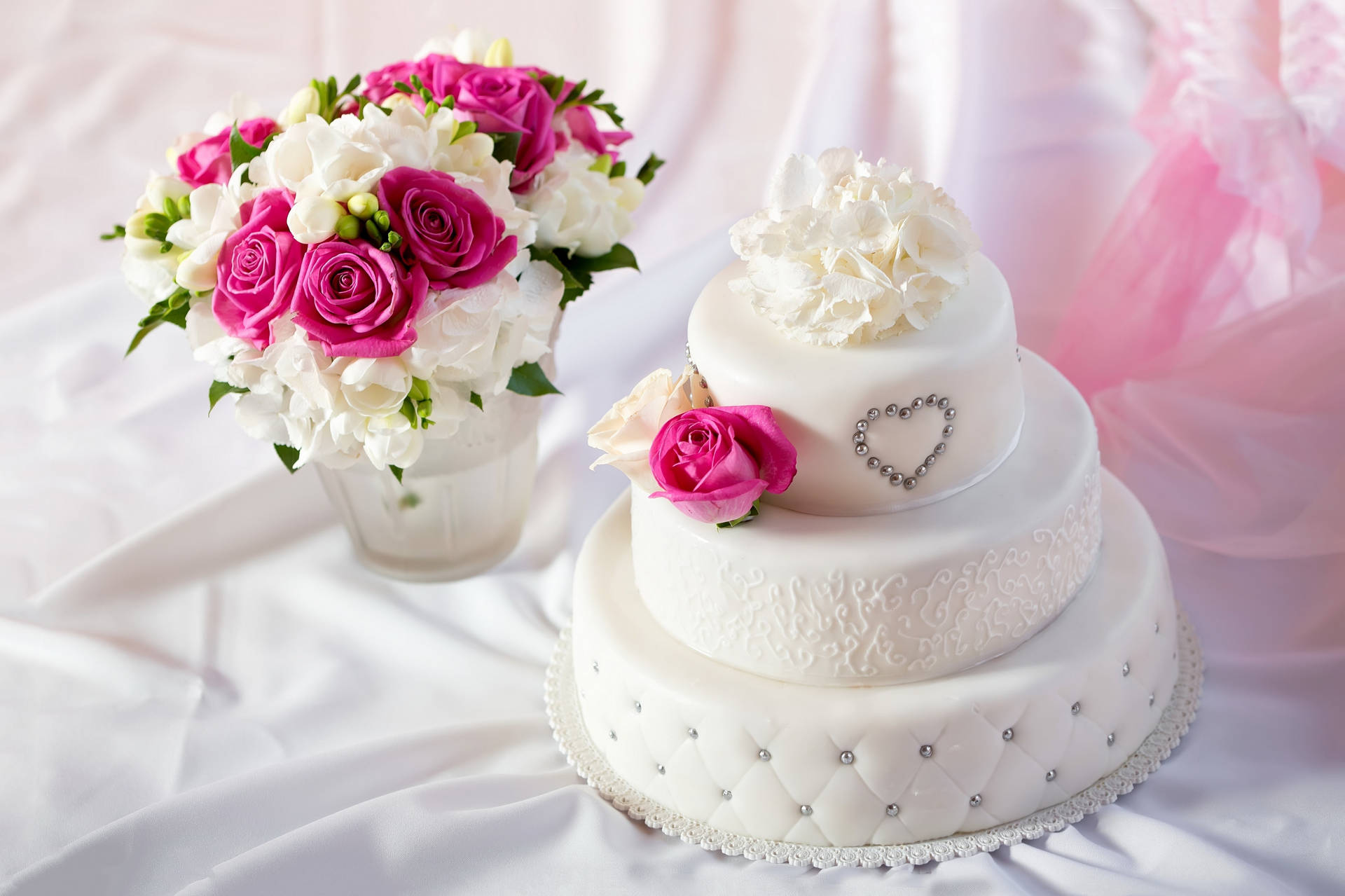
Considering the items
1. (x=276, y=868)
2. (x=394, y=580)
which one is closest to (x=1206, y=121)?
(x=394, y=580)

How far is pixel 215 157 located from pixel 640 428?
91 centimetres

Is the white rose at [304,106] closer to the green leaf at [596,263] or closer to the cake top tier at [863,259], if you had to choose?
the green leaf at [596,263]

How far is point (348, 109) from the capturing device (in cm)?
217

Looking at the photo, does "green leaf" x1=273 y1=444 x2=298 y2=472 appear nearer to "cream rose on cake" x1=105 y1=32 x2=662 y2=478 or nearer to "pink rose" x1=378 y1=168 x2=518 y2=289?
"cream rose on cake" x1=105 y1=32 x2=662 y2=478

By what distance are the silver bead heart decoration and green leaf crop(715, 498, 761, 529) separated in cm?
16

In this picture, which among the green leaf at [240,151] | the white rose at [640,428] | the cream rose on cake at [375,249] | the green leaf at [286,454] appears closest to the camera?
the white rose at [640,428]

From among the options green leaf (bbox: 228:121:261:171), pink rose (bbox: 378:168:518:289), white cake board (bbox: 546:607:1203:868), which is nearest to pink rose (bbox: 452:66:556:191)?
pink rose (bbox: 378:168:518:289)

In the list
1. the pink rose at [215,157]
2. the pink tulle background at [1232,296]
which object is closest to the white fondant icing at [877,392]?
the pink tulle background at [1232,296]

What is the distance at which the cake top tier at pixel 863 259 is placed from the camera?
1669 millimetres

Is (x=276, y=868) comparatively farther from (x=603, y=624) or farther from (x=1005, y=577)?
(x=1005, y=577)

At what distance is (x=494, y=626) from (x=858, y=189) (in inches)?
44.9

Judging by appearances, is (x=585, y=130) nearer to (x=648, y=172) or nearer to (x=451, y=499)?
(x=648, y=172)

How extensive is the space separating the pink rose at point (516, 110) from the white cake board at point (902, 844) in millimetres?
918

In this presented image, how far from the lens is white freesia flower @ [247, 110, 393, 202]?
185cm
